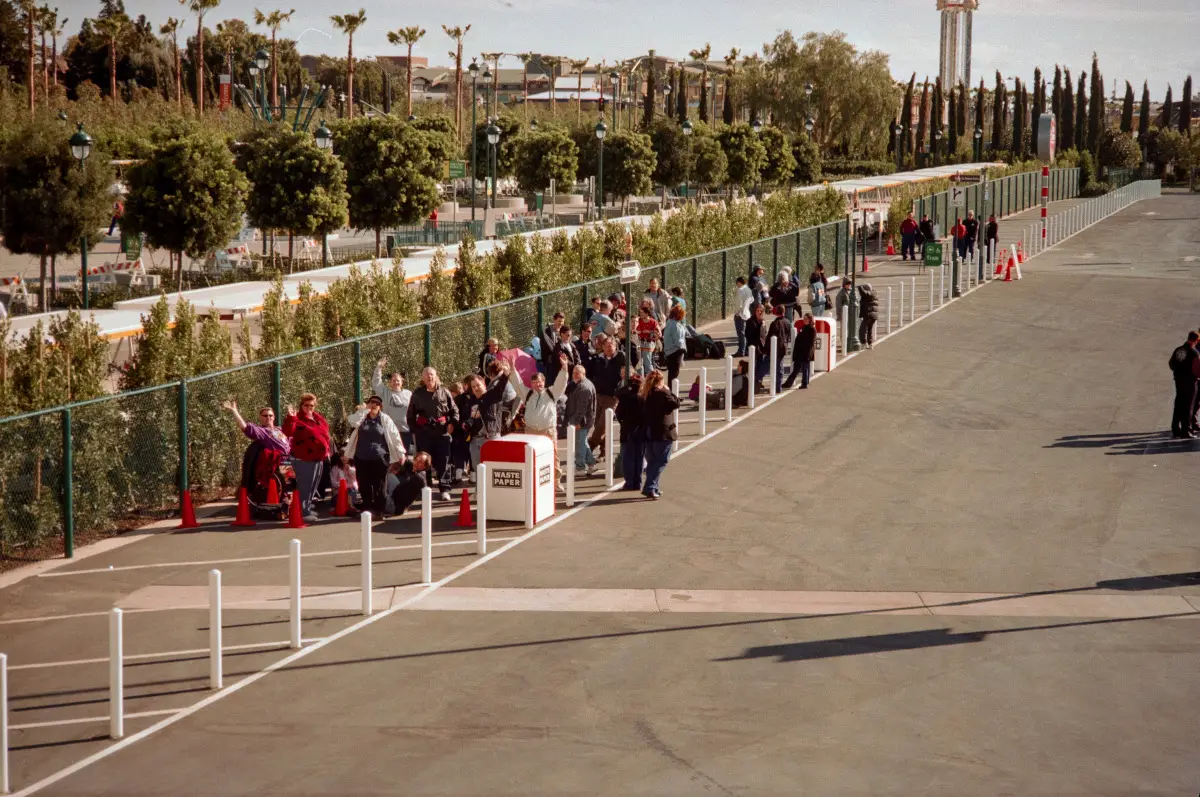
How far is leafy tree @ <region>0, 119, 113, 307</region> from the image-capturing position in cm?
3784

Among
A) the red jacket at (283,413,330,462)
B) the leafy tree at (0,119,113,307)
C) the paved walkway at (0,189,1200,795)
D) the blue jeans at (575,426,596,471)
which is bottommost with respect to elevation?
the paved walkway at (0,189,1200,795)

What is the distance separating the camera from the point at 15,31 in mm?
99250

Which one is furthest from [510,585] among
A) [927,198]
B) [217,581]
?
[927,198]

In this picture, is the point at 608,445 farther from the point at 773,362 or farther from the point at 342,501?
the point at 773,362

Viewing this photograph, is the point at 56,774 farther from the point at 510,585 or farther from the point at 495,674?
the point at 510,585

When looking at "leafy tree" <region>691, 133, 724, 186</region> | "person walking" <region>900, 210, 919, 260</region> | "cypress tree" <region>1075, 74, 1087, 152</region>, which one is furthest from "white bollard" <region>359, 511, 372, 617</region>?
"cypress tree" <region>1075, 74, 1087, 152</region>

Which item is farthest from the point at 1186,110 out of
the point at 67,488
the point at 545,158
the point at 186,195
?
the point at 67,488

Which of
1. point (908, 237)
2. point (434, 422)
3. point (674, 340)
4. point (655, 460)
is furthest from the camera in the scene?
point (908, 237)

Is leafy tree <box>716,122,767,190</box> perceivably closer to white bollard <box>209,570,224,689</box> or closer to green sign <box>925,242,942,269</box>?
green sign <box>925,242,942,269</box>

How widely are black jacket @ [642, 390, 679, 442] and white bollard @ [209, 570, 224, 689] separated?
287 inches

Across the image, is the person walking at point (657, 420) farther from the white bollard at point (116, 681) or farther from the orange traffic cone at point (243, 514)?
the white bollard at point (116, 681)

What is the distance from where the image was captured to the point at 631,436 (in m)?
17.6

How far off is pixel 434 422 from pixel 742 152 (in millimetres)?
61899

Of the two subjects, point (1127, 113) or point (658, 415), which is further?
point (1127, 113)
